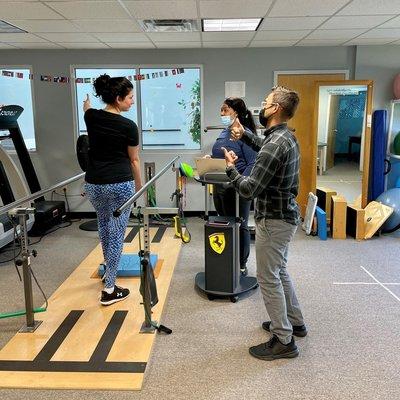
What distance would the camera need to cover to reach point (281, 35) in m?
4.97

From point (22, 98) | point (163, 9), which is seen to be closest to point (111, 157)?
point (163, 9)

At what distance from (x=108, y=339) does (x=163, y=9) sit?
9.68ft

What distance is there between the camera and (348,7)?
3.76 m

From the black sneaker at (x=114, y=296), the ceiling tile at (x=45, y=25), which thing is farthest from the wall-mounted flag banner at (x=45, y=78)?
the black sneaker at (x=114, y=296)

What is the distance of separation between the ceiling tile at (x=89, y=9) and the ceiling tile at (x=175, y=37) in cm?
90

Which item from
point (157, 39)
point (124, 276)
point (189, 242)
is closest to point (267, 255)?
point (124, 276)

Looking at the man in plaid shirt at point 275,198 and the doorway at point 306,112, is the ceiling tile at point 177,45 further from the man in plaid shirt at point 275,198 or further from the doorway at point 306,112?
the man in plaid shirt at point 275,198

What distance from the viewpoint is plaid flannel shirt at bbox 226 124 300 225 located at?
2225 millimetres

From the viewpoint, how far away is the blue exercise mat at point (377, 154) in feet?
18.0

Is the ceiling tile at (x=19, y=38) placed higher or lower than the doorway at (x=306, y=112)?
higher

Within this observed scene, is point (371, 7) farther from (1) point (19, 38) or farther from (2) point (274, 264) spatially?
(1) point (19, 38)

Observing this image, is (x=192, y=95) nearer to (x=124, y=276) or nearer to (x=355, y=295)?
(x=124, y=276)

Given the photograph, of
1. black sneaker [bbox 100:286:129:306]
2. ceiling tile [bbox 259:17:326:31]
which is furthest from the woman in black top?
ceiling tile [bbox 259:17:326:31]

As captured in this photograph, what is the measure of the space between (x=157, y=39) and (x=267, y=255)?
377cm
